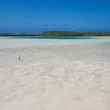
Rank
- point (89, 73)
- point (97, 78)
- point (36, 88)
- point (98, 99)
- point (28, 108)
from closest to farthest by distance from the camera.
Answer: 1. point (28, 108)
2. point (98, 99)
3. point (36, 88)
4. point (97, 78)
5. point (89, 73)

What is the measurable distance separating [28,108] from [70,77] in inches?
57.0

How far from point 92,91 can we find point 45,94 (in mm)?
689

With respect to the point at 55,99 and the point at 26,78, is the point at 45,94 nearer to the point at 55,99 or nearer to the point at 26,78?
the point at 55,99

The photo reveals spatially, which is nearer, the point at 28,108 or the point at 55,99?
the point at 28,108

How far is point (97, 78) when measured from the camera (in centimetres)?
352

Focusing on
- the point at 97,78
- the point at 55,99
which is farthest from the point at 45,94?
the point at 97,78

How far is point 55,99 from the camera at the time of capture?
8.49ft

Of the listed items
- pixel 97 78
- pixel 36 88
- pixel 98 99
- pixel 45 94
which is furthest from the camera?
pixel 97 78

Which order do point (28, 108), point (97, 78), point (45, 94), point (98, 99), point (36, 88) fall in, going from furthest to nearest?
1. point (97, 78)
2. point (36, 88)
3. point (45, 94)
4. point (98, 99)
5. point (28, 108)

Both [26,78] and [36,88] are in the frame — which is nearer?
[36,88]

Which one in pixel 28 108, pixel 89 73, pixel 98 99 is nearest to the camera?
pixel 28 108

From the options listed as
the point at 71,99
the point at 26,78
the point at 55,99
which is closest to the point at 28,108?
the point at 55,99

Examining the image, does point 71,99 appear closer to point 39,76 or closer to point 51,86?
point 51,86

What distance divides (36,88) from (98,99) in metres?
0.97
